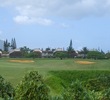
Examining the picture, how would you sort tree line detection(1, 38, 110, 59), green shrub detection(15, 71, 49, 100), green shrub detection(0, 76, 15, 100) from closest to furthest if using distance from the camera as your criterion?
green shrub detection(15, 71, 49, 100) < green shrub detection(0, 76, 15, 100) < tree line detection(1, 38, 110, 59)

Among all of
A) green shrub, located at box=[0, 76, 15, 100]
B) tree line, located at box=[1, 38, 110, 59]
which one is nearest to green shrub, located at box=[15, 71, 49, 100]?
green shrub, located at box=[0, 76, 15, 100]

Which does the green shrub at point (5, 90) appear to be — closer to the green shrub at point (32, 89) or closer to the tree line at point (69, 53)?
the green shrub at point (32, 89)

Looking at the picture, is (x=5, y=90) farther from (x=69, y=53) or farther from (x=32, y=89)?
(x=69, y=53)

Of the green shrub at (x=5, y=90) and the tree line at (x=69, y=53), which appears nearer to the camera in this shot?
the green shrub at (x=5, y=90)

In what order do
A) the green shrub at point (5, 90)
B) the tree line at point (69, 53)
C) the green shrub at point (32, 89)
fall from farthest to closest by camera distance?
the tree line at point (69, 53) → the green shrub at point (5, 90) → the green shrub at point (32, 89)

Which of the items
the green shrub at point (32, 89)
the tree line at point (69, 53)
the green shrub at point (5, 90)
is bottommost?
the green shrub at point (5, 90)

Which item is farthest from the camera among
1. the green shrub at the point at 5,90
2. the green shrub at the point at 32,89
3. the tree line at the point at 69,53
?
the tree line at the point at 69,53

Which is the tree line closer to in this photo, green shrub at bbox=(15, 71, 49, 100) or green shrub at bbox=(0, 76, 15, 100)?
green shrub at bbox=(0, 76, 15, 100)

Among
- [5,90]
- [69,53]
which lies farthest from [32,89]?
[69,53]

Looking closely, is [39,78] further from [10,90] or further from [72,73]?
[72,73]

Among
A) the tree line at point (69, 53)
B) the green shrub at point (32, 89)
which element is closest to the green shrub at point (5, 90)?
the green shrub at point (32, 89)

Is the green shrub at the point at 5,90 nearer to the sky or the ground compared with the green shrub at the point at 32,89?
nearer to the ground

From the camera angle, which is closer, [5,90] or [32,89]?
[32,89]

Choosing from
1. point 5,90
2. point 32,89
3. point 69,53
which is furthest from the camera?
point 69,53
